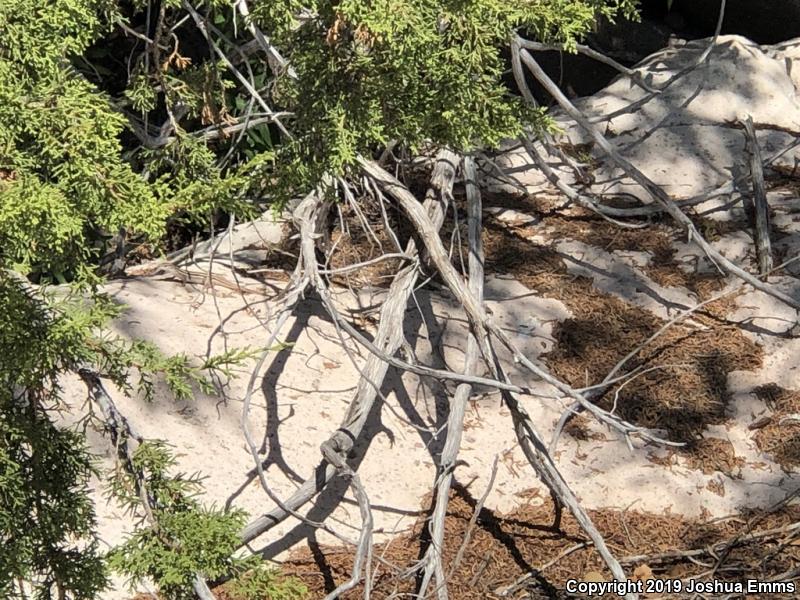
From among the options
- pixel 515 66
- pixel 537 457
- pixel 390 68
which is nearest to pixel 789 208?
pixel 515 66

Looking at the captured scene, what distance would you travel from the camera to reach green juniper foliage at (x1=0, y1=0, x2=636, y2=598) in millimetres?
1732

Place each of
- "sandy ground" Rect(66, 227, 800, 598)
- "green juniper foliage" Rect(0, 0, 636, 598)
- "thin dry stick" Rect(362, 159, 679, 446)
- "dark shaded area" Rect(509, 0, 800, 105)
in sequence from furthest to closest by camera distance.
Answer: "dark shaded area" Rect(509, 0, 800, 105) < "sandy ground" Rect(66, 227, 800, 598) < "thin dry stick" Rect(362, 159, 679, 446) < "green juniper foliage" Rect(0, 0, 636, 598)

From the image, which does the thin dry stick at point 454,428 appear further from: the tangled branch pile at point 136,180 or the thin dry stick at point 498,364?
the tangled branch pile at point 136,180

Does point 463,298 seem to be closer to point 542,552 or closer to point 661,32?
point 542,552

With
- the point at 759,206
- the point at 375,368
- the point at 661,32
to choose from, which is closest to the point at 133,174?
the point at 375,368

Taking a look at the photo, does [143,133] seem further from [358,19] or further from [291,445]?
[358,19]

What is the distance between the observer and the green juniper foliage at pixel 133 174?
1.73m

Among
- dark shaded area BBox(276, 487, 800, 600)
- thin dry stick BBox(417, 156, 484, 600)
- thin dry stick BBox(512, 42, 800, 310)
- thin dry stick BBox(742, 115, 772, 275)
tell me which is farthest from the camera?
thin dry stick BBox(742, 115, 772, 275)

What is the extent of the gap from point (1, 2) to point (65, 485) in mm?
1064

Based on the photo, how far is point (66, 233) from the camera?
1.76m

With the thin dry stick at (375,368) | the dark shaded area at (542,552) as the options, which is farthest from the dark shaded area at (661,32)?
the dark shaded area at (542,552)

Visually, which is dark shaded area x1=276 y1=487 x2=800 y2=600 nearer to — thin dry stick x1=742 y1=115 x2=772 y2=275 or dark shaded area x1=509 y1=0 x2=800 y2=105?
thin dry stick x1=742 y1=115 x2=772 y2=275

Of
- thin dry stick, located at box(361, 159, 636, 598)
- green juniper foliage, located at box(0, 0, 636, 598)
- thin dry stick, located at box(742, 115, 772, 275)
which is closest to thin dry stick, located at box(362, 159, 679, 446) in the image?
thin dry stick, located at box(361, 159, 636, 598)

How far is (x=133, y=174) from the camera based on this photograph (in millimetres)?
1808
